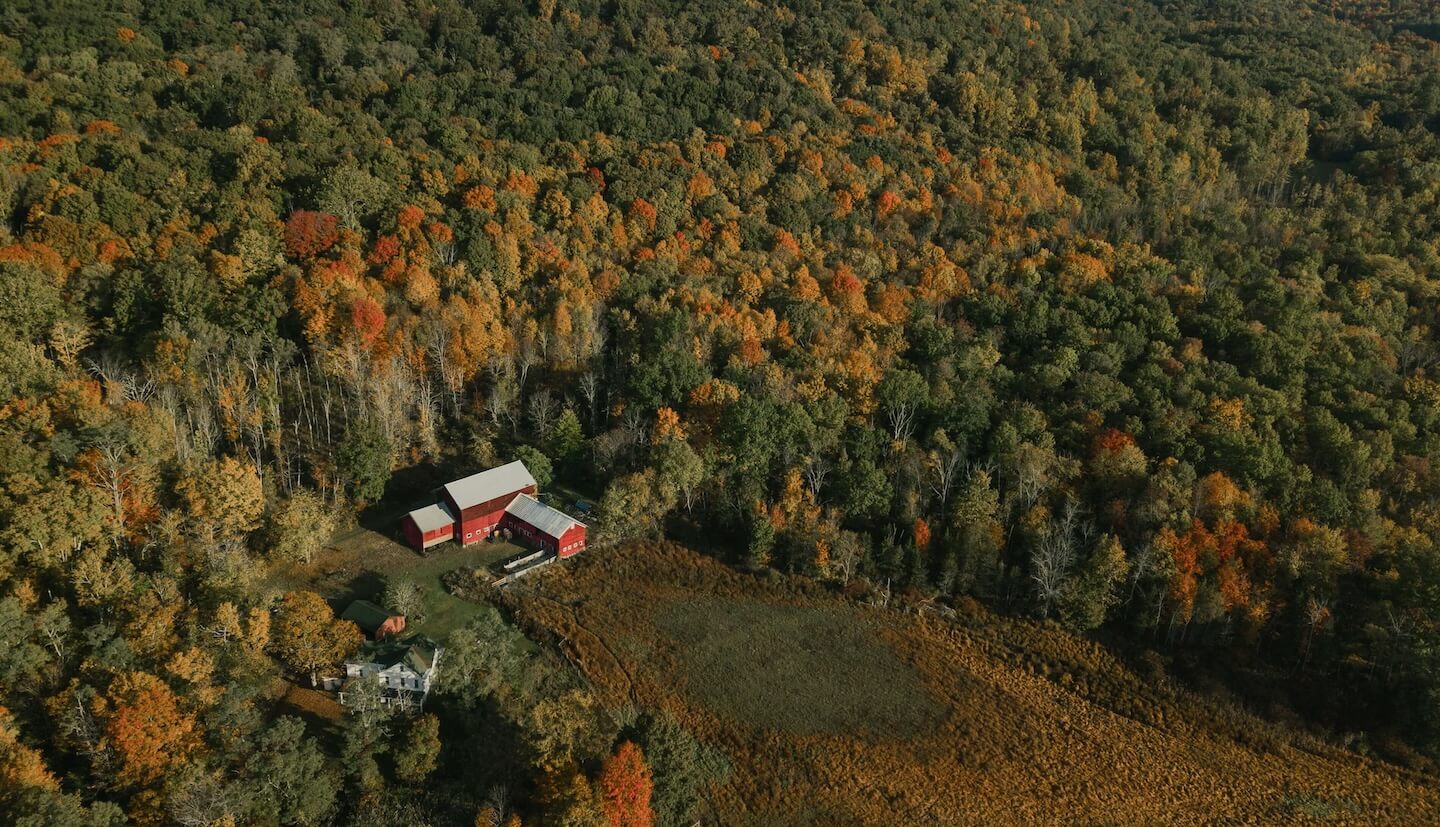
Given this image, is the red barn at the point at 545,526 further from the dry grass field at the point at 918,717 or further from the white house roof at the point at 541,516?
the dry grass field at the point at 918,717

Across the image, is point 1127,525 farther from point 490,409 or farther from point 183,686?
point 183,686

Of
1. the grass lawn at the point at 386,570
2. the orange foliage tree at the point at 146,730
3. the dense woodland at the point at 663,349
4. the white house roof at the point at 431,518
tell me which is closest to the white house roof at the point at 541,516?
the grass lawn at the point at 386,570

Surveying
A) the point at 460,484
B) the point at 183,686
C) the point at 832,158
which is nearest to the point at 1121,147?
the point at 832,158

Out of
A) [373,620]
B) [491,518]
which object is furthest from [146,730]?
[491,518]

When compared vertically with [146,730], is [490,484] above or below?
below

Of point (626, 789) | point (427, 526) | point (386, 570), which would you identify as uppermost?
point (626, 789)

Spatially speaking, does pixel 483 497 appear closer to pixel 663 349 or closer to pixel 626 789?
pixel 663 349

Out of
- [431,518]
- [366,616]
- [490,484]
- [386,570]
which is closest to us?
[366,616]
